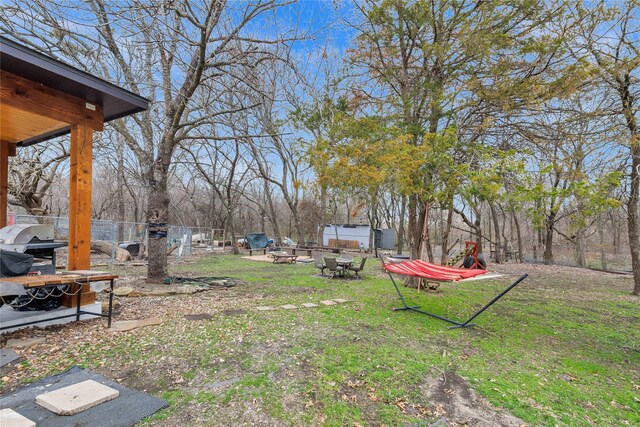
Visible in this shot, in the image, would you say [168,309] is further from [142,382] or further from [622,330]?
[622,330]

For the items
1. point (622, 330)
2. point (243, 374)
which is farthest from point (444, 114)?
point (243, 374)

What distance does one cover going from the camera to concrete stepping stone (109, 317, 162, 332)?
435 cm

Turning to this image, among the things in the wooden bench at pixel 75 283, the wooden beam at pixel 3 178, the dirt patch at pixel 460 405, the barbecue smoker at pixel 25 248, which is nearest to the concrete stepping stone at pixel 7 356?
the wooden bench at pixel 75 283

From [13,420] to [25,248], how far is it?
3.14m

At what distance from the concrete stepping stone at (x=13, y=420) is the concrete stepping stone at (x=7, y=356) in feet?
3.94

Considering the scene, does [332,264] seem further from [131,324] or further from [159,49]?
[159,49]

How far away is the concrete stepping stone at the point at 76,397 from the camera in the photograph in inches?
95.7

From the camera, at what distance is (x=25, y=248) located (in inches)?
175

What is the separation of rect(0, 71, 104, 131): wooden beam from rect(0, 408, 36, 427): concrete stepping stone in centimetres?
346

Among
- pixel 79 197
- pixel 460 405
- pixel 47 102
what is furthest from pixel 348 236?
pixel 460 405

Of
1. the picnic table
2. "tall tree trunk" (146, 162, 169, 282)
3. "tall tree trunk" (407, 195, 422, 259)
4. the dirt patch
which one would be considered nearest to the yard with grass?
the dirt patch

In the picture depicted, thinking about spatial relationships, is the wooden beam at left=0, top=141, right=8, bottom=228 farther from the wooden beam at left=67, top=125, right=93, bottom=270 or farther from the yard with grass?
the yard with grass

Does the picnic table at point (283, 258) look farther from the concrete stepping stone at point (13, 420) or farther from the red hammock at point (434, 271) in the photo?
the concrete stepping stone at point (13, 420)

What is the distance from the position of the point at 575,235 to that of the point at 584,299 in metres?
11.1
